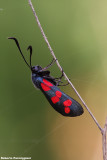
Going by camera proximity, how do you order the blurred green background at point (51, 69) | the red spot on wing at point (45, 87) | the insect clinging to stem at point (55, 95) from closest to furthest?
the insect clinging to stem at point (55, 95), the red spot on wing at point (45, 87), the blurred green background at point (51, 69)

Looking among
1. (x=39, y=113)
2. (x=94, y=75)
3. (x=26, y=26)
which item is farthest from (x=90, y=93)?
(x=26, y=26)

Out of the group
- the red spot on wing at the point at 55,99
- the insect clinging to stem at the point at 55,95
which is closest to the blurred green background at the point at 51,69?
the insect clinging to stem at the point at 55,95

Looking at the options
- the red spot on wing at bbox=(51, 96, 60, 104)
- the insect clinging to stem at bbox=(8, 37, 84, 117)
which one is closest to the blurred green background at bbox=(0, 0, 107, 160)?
the insect clinging to stem at bbox=(8, 37, 84, 117)

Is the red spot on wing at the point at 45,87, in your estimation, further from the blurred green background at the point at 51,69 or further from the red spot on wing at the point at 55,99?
the blurred green background at the point at 51,69

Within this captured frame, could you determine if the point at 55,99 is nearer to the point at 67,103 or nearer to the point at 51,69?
the point at 67,103

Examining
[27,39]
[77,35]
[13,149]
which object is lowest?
[13,149]

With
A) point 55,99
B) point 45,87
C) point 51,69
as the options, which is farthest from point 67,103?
point 51,69

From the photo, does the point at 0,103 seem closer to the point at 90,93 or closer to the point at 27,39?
the point at 27,39
